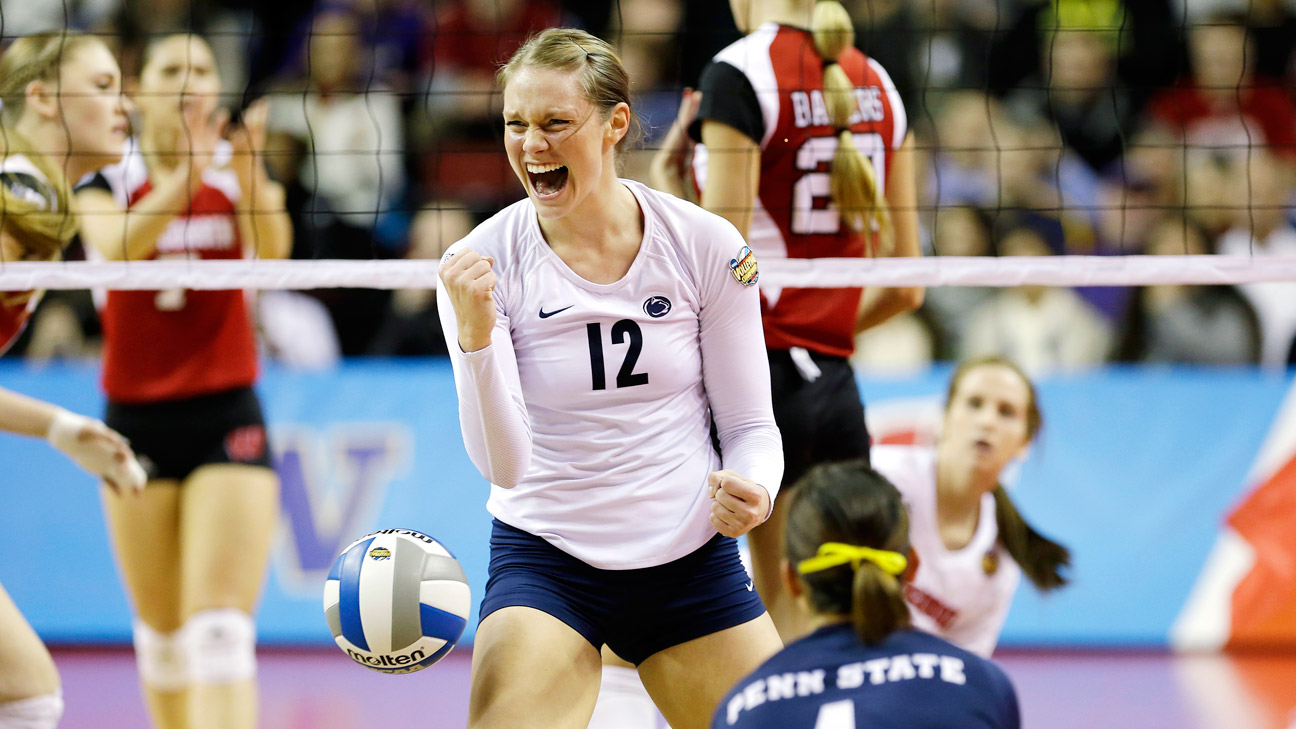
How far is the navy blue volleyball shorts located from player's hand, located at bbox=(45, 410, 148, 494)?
5.93 feet

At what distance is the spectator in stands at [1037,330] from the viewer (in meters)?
7.23

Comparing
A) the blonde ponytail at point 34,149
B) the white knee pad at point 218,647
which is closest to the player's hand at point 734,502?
the white knee pad at point 218,647

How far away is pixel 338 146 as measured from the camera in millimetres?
8406

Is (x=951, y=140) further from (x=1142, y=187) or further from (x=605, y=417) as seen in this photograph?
(x=605, y=417)

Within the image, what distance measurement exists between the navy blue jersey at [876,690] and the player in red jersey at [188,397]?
2.40 metres

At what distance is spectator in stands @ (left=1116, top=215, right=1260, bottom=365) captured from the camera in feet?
23.3

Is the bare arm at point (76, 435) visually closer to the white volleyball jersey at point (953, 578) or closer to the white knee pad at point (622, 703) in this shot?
the white knee pad at point (622, 703)

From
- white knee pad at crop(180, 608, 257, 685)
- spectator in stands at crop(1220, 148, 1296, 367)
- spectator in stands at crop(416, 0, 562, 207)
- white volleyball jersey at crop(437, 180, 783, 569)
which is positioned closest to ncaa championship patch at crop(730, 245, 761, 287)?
white volleyball jersey at crop(437, 180, 783, 569)

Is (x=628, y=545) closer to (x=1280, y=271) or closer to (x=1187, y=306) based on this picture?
(x=1280, y=271)

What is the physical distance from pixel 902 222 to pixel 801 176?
0.40 metres

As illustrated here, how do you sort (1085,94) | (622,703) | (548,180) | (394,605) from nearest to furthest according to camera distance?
(548,180) < (394,605) < (622,703) < (1085,94)

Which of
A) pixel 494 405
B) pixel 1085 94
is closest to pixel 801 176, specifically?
pixel 494 405

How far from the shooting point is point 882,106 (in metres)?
4.00

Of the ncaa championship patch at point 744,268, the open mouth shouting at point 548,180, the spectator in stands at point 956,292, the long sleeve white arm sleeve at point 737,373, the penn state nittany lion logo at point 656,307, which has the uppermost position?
the open mouth shouting at point 548,180
